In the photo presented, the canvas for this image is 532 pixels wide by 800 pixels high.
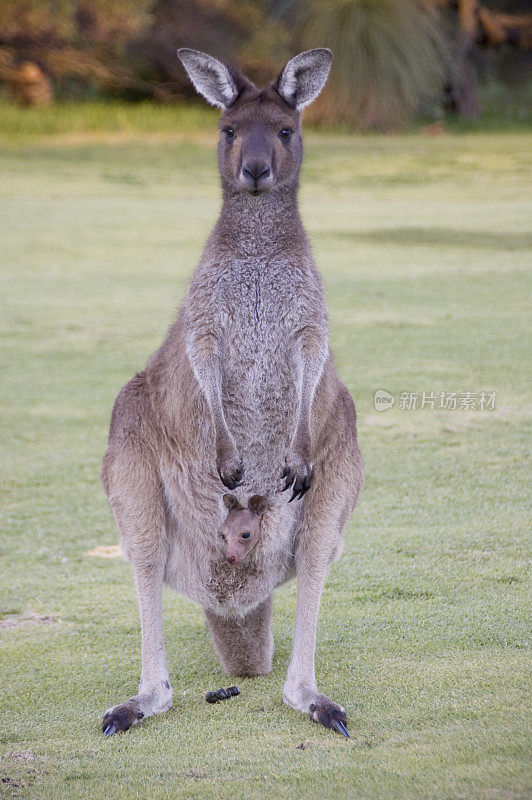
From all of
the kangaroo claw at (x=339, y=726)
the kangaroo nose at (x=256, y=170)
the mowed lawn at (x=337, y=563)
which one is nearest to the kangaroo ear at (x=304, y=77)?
the kangaroo nose at (x=256, y=170)

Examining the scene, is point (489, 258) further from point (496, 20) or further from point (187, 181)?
point (496, 20)

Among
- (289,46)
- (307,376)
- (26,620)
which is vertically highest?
(289,46)

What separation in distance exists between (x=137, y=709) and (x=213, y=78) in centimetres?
148

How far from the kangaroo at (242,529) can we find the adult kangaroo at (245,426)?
3 centimetres

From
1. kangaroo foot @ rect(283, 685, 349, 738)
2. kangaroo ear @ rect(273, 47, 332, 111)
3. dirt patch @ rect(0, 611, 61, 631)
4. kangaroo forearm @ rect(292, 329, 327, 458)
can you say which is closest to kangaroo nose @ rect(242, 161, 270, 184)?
kangaroo ear @ rect(273, 47, 332, 111)

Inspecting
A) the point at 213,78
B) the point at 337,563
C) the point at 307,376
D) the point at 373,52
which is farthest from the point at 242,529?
the point at 373,52

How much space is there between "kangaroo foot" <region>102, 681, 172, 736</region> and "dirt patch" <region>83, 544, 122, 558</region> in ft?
3.52

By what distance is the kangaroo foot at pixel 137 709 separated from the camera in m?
2.47

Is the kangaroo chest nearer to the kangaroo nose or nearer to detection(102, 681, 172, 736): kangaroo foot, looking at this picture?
the kangaroo nose

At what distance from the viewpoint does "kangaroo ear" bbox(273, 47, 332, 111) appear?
276 cm

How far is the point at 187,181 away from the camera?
1200 centimetres

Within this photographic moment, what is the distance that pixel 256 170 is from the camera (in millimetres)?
2660

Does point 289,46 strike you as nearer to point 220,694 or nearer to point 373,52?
point 373,52

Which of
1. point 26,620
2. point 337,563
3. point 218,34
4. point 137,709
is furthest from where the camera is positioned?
point 218,34
